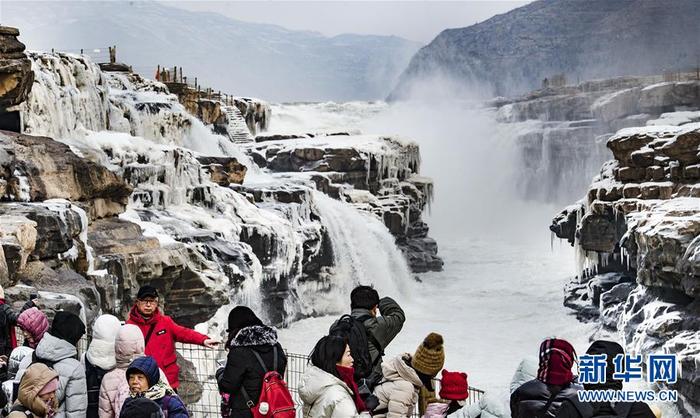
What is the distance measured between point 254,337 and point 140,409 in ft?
2.99

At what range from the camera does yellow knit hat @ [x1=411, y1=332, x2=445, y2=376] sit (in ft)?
16.8

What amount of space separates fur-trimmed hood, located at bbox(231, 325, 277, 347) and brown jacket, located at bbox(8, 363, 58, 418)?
3.28 feet

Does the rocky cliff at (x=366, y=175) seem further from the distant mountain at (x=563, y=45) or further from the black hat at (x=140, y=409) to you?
the distant mountain at (x=563, y=45)

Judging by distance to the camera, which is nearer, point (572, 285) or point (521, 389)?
point (521, 389)

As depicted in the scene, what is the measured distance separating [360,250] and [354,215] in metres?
1.35

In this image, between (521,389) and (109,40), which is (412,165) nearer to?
(521,389)

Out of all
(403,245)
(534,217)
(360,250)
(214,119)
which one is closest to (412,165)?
(403,245)

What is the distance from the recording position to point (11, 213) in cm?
1124

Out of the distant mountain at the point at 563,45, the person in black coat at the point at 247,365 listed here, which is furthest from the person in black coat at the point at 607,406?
the distant mountain at the point at 563,45

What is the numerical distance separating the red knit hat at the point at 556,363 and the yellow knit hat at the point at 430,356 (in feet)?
3.13

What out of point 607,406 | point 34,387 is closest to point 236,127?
point 34,387

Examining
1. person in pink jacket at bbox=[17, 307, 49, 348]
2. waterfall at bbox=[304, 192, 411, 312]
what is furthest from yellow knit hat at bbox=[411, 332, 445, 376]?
waterfall at bbox=[304, 192, 411, 312]

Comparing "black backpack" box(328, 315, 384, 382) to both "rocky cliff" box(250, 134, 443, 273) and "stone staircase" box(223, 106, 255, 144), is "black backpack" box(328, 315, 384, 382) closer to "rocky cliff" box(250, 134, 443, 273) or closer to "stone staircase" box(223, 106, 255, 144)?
"rocky cliff" box(250, 134, 443, 273)

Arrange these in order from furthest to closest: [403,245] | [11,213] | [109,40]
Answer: [109,40]
[403,245]
[11,213]
